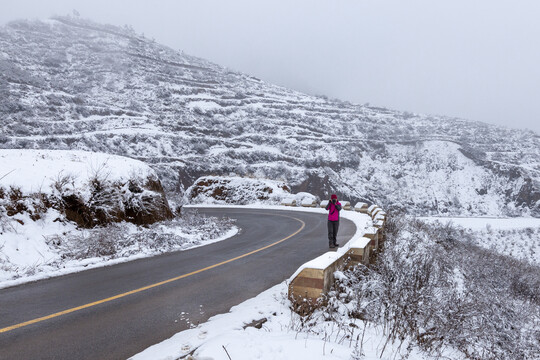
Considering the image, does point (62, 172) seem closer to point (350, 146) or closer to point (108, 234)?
point (108, 234)

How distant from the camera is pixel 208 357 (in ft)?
10.3

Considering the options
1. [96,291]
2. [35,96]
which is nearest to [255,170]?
[35,96]

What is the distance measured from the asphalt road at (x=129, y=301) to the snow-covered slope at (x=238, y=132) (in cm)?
3576

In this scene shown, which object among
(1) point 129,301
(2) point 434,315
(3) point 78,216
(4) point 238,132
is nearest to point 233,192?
(3) point 78,216

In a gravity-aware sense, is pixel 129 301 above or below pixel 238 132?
below

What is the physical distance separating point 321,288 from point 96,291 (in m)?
4.00

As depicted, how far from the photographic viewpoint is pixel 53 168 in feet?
34.4

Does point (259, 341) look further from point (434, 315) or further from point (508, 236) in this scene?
point (508, 236)

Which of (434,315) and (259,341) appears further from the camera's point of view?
(434,315)

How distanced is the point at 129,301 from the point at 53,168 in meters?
7.54

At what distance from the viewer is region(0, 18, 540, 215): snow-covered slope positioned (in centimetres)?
5381

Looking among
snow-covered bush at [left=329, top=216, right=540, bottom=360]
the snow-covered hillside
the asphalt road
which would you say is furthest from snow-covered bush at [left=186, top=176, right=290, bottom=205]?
the asphalt road

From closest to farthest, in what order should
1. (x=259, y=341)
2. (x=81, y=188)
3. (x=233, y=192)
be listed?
(x=259, y=341)
(x=81, y=188)
(x=233, y=192)

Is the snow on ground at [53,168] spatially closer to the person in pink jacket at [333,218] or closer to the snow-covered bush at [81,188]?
the snow-covered bush at [81,188]
